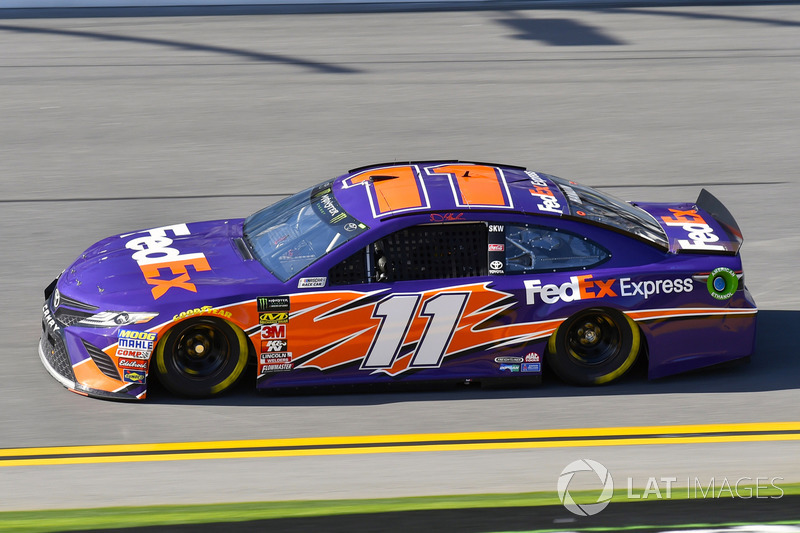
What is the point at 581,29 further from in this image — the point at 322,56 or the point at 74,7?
the point at 74,7

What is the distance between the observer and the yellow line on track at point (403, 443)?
599 cm

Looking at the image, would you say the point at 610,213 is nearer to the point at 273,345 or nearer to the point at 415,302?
the point at 415,302

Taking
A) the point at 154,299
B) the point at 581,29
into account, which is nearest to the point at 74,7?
the point at 581,29

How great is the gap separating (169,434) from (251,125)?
7.13 m

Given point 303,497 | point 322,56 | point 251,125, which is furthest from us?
point 322,56

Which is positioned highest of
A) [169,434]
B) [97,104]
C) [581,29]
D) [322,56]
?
Answer: [581,29]

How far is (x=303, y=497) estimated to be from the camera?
5508 millimetres

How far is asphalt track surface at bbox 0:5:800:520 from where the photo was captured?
233 inches

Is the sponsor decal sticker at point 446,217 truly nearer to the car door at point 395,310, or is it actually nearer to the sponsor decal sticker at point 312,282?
the car door at point 395,310

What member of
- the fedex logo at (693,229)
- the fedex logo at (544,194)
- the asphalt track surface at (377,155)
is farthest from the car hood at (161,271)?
the fedex logo at (693,229)

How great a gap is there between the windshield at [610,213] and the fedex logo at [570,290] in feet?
1.42

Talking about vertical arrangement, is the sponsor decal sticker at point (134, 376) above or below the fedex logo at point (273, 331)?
below

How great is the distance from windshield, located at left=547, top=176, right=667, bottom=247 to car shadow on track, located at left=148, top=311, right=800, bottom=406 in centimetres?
87

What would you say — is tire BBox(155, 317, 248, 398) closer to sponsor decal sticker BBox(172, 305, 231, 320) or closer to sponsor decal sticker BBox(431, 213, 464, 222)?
sponsor decal sticker BBox(172, 305, 231, 320)
